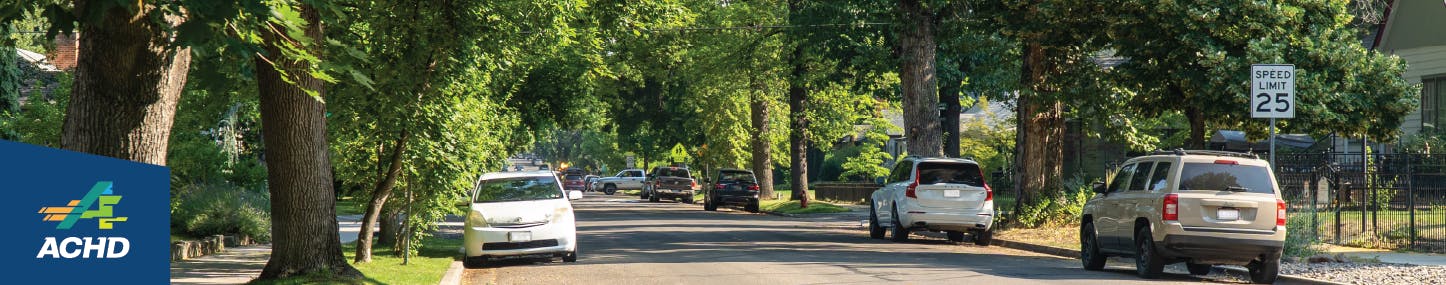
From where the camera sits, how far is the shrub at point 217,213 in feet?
70.9

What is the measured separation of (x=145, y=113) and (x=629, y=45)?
3734cm

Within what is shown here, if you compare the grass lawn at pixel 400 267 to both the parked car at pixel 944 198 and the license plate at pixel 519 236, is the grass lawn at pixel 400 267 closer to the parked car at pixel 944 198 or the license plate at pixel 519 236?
the license plate at pixel 519 236

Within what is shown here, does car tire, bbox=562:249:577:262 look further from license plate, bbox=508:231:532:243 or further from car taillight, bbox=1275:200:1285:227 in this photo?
car taillight, bbox=1275:200:1285:227

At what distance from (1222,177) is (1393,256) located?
476 cm

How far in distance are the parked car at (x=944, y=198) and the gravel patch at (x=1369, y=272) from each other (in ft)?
23.3

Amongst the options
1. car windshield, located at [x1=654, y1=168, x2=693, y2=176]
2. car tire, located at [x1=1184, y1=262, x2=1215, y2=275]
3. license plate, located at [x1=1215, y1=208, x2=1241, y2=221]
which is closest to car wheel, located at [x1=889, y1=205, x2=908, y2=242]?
car tire, located at [x1=1184, y1=262, x2=1215, y2=275]

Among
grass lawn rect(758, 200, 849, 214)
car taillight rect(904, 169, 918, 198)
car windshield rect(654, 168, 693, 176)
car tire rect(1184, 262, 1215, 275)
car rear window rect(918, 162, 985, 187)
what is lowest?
grass lawn rect(758, 200, 849, 214)

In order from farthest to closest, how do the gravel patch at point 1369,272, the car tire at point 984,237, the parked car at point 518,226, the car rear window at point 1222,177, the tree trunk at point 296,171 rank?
1. the car tire at point 984,237
2. the parked car at point 518,226
3. the car rear window at point 1222,177
4. the gravel patch at point 1369,272
5. the tree trunk at point 296,171

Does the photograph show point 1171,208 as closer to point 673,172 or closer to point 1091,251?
point 1091,251

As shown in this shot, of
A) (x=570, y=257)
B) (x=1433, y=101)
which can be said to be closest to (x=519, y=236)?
(x=570, y=257)

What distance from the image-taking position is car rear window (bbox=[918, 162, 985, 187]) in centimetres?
2438

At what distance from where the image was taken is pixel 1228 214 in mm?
15508

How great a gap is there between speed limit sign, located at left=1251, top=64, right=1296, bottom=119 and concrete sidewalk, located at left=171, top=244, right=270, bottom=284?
488 inches

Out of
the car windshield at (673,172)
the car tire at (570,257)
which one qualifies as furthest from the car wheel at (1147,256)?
the car windshield at (673,172)
